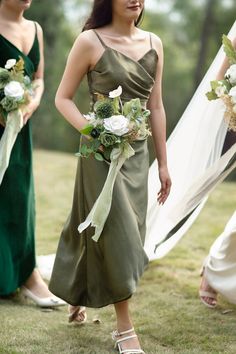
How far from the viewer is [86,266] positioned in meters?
4.57

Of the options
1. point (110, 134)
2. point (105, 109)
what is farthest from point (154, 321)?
point (105, 109)

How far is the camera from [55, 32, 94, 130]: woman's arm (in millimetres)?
4328

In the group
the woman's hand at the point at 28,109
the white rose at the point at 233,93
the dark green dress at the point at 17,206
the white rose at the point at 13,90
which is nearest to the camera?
the white rose at the point at 233,93

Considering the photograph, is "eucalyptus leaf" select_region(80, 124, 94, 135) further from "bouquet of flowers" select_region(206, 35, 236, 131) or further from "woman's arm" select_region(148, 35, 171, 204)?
"bouquet of flowers" select_region(206, 35, 236, 131)

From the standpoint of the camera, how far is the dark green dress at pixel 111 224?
4316mm

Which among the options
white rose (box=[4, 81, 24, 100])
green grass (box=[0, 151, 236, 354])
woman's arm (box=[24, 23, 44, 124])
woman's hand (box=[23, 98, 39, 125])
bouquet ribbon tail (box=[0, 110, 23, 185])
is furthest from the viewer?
woman's arm (box=[24, 23, 44, 124])

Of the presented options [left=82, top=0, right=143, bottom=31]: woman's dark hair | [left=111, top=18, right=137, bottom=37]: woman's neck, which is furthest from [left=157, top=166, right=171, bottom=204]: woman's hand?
[left=82, top=0, right=143, bottom=31]: woman's dark hair

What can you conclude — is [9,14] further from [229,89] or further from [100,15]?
[229,89]

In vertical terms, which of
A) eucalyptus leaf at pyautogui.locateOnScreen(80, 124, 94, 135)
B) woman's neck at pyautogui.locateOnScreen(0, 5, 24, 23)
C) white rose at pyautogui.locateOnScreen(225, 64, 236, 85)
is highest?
white rose at pyautogui.locateOnScreen(225, 64, 236, 85)

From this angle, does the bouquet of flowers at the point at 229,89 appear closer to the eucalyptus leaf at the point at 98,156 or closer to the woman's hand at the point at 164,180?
the woman's hand at the point at 164,180

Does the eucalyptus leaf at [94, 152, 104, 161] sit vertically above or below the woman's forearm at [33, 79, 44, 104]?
above

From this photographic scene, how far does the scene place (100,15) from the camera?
4.48 metres

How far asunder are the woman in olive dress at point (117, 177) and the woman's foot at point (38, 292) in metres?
0.87

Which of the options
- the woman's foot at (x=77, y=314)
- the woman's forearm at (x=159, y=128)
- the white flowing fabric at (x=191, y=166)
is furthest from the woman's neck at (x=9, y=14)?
the woman's foot at (x=77, y=314)
